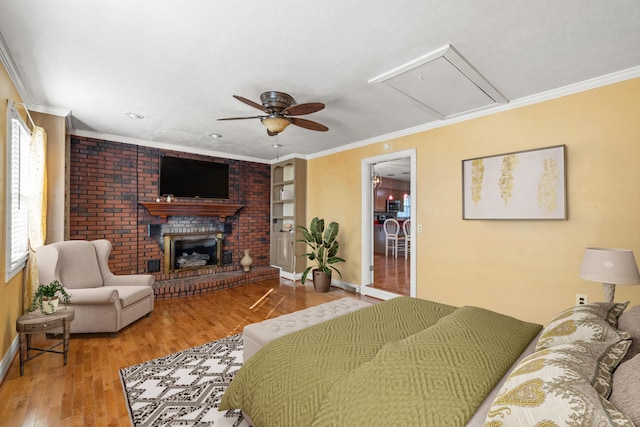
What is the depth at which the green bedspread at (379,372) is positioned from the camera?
3.27ft

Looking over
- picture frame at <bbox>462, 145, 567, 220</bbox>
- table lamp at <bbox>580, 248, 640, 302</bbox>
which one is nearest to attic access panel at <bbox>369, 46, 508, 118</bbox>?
picture frame at <bbox>462, 145, 567, 220</bbox>

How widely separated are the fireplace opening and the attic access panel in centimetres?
419

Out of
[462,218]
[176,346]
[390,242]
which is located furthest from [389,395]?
[390,242]

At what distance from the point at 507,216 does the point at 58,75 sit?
175 inches

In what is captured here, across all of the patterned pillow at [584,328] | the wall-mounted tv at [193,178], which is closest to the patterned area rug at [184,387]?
the patterned pillow at [584,328]

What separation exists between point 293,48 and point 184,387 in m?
2.56

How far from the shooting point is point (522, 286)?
2.98 metres

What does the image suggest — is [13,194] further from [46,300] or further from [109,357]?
[109,357]

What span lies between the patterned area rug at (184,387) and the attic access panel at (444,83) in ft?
9.00

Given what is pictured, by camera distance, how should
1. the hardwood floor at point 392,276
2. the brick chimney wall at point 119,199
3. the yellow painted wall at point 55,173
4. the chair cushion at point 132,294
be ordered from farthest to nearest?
the hardwood floor at point 392,276, the brick chimney wall at point 119,199, the yellow painted wall at point 55,173, the chair cushion at point 132,294

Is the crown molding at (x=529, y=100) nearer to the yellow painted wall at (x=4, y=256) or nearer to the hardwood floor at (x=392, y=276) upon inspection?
the hardwood floor at (x=392, y=276)

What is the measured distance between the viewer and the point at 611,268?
2055 mm

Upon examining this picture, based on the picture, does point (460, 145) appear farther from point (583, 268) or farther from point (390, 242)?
point (390, 242)

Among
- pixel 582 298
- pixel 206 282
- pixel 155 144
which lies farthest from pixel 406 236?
pixel 155 144
